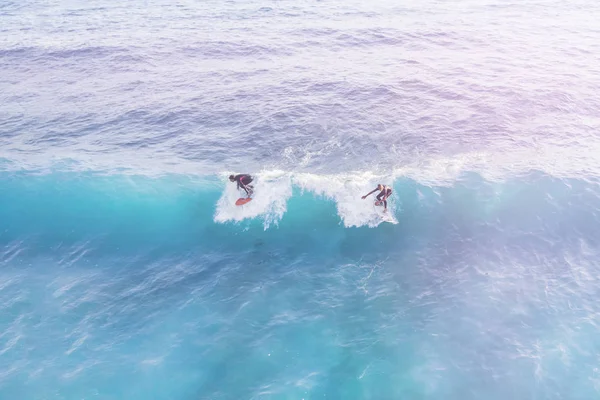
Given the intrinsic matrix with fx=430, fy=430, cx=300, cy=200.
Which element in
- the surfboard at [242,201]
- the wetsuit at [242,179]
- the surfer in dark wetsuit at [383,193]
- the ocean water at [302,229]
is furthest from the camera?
the surfboard at [242,201]

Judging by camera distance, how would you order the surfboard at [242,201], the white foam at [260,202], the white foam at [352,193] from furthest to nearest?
the white foam at [260,202]
the surfboard at [242,201]
the white foam at [352,193]

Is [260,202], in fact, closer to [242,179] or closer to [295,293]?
[242,179]

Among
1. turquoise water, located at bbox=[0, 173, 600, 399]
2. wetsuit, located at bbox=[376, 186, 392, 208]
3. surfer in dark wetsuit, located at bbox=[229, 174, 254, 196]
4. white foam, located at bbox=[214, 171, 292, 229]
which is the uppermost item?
surfer in dark wetsuit, located at bbox=[229, 174, 254, 196]

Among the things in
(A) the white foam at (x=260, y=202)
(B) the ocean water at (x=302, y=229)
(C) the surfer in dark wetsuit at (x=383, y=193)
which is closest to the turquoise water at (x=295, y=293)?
(B) the ocean water at (x=302, y=229)

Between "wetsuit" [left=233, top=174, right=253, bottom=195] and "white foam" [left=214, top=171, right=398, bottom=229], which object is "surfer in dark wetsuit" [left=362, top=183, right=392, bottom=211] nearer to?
"white foam" [left=214, top=171, right=398, bottom=229]

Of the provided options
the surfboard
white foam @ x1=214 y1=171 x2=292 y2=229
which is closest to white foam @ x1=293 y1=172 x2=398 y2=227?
white foam @ x1=214 y1=171 x2=292 y2=229

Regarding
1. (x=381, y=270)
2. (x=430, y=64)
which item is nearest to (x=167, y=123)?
(x=381, y=270)

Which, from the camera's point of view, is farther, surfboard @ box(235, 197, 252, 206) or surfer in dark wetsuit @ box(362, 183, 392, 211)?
surfboard @ box(235, 197, 252, 206)

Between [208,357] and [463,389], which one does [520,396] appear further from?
[208,357]

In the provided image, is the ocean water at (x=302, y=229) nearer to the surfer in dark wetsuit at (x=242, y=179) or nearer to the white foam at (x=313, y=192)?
the white foam at (x=313, y=192)
